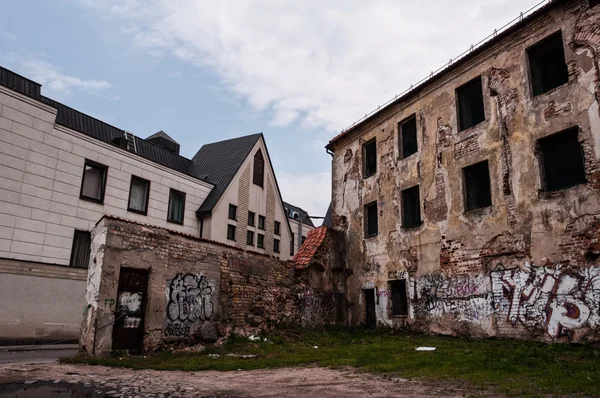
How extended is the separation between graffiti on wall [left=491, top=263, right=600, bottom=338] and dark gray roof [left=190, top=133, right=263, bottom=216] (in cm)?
1482

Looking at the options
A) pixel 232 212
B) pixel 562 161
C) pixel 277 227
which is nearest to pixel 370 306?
pixel 562 161

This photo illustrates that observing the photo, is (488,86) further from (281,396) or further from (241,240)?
(241,240)

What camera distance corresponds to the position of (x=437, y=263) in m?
13.7

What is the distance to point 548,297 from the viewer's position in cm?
1047

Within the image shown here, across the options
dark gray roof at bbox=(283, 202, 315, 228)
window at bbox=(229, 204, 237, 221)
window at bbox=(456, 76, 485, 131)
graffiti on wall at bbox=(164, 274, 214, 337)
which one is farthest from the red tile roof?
dark gray roof at bbox=(283, 202, 315, 228)

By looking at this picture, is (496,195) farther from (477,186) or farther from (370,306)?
(370,306)

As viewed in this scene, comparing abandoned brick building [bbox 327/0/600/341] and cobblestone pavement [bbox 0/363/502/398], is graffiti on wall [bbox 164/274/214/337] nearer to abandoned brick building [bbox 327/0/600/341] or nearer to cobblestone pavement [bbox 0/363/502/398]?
cobblestone pavement [bbox 0/363/502/398]

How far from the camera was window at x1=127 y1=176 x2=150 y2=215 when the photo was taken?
1934 cm

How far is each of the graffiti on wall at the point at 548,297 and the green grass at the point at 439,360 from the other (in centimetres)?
58

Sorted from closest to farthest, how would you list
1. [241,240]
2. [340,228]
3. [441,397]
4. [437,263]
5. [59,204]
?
[441,397]
[437,263]
[59,204]
[340,228]
[241,240]

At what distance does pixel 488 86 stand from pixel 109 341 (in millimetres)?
12520

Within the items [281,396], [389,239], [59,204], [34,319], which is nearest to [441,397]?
[281,396]

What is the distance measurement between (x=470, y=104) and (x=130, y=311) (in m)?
11.9

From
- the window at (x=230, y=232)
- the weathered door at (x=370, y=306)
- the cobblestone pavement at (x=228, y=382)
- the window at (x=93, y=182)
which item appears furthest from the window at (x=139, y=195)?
the cobblestone pavement at (x=228, y=382)
